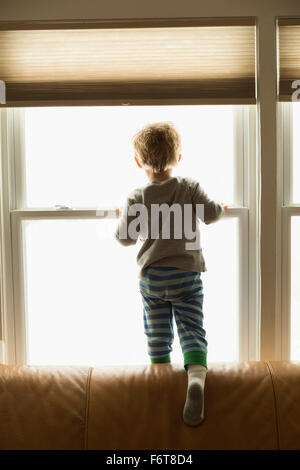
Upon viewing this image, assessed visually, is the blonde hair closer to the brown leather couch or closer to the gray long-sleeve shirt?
the gray long-sleeve shirt

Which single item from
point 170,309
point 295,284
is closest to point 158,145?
point 170,309

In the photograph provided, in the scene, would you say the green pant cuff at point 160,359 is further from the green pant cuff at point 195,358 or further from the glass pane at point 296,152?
the glass pane at point 296,152

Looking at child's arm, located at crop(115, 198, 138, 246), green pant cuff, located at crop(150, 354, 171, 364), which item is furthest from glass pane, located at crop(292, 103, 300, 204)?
green pant cuff, located at crop(150, 354, 171, 364)

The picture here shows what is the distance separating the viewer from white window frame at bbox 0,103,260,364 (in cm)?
190

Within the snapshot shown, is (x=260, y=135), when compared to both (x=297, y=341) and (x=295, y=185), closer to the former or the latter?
(x=295, y=185)

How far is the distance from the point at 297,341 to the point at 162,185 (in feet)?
3.18

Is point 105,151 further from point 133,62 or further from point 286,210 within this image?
point 286,210

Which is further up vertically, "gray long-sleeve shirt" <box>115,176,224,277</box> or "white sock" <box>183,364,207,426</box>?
"gray long-sleeve shirt" <box>115,176,224,277</box>

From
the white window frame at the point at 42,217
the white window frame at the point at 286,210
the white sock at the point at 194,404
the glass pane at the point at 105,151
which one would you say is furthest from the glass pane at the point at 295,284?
the white sock at the point at 194,404

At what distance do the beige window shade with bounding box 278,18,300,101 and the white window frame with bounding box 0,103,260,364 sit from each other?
0.16 meters

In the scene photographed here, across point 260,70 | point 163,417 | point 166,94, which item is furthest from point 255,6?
point 163,417

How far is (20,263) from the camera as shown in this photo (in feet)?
6.34

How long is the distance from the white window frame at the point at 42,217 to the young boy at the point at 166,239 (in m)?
0.23

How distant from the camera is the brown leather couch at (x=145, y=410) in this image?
4.91 ft
